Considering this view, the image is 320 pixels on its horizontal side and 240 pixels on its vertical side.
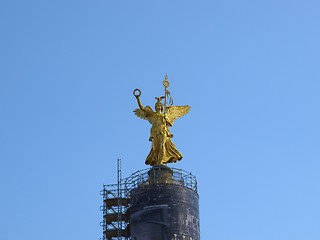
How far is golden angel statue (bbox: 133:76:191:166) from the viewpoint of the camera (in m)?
87.4

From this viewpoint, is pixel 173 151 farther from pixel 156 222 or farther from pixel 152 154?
pixel 156 222

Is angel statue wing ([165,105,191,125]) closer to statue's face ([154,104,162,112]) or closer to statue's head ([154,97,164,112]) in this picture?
statue's head ([154,97,164,112])

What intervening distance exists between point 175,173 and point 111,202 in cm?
962

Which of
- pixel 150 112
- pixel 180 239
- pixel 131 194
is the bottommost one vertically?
pixel 180 239

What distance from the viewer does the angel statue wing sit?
3543 inches

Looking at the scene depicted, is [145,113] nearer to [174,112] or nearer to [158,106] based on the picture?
[158,106]

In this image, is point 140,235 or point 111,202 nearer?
point 140,235

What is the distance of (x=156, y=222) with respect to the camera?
81500 millimetres

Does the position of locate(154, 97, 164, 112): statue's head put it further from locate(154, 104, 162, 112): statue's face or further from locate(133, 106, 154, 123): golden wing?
locate(133, 106, 154, 123): golden wing

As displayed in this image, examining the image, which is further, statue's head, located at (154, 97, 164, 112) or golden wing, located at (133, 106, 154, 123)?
golden wing, located at (133, 106, 154, 123)

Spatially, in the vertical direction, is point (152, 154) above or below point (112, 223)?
above

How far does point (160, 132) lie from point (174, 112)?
4026 millimetres

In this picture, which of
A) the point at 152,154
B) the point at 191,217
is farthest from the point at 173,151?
the point at 191,217

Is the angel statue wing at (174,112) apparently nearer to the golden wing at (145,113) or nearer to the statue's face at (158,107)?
the statue's face at (158,107)
